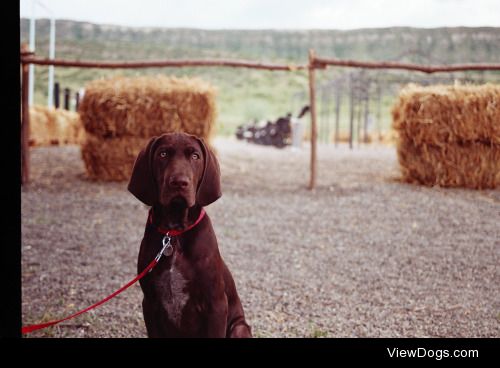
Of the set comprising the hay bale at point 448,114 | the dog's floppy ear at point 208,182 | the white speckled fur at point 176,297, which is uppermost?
the hay bale at point 448,114

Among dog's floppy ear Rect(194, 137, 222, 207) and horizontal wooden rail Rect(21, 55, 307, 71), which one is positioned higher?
horizontal wooden rail Rect(21, 55, 307, 71)

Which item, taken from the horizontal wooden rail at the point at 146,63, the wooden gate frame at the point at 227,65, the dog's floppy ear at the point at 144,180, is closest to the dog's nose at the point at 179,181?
the dog's floppy ear at the point at 144,180

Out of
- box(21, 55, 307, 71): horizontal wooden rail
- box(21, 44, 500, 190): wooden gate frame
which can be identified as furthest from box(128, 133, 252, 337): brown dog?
box(21, 55, 307, 71): horizontal wooden rail

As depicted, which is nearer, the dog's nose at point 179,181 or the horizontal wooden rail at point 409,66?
the dog's nose at point 179,181

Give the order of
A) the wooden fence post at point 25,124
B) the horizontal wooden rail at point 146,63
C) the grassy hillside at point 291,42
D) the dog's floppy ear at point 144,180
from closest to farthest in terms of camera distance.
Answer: the dog's floppy ear at point 144,180, the grassy hillside at point 291,42, the horizontal wooden rail at point 146,63, the wooden fence post at point 25,124

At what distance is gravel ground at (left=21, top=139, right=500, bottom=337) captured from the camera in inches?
88.4

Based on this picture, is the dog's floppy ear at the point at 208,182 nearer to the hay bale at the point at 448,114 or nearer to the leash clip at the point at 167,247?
the leash clip at the point at 167,247

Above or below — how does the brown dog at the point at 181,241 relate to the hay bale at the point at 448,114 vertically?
below

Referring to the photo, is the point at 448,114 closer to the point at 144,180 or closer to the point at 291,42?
the point at 291,42

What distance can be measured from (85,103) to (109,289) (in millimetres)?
2481

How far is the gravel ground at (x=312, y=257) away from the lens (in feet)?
7.37

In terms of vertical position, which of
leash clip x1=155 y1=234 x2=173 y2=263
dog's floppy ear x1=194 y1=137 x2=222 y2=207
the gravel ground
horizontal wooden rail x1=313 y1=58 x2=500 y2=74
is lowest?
the gravel ground

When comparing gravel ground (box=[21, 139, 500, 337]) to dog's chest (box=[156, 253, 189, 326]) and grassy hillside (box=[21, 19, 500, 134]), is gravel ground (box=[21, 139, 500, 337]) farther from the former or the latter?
dog's chest (box=[156, 253, 189, 326])
